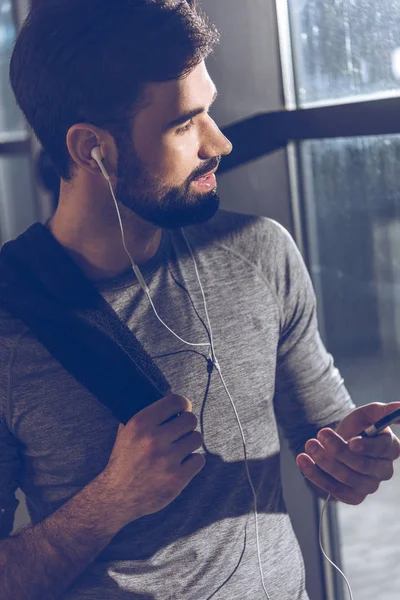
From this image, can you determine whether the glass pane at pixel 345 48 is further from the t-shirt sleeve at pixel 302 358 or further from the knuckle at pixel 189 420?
the knuckle at pixel 189 420

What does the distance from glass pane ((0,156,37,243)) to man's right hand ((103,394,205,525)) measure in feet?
3.13

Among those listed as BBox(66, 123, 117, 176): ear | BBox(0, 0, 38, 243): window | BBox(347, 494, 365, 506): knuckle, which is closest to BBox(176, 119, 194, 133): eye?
BBox(66, 123, 117, 176): ear

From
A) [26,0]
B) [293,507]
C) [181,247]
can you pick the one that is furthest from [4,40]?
[293,507]

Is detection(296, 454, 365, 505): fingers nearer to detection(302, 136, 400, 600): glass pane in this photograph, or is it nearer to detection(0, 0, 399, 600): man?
detection(0, 0, 399, 600): man

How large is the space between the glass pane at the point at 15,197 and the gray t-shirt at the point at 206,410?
80 cm

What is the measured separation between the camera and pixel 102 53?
1089 mm

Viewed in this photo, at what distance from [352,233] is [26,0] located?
0.87m

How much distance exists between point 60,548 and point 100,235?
1.45ft

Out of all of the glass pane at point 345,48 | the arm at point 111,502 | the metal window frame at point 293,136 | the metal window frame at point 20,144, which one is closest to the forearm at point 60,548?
the arm at point 111,502

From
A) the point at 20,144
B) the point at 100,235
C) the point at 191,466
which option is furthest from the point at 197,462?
the point at 20,144

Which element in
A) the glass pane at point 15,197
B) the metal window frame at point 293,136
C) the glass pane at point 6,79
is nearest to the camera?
the metal window frame at point 293,136

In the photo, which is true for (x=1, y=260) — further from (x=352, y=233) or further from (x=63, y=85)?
(x=352, y=233)

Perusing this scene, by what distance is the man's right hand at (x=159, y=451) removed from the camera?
100cm

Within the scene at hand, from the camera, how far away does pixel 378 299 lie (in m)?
1.23
